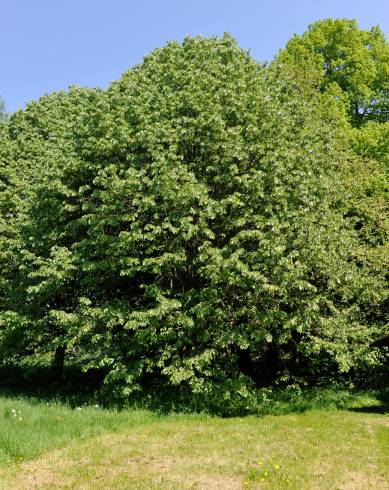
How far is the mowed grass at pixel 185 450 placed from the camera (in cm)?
918

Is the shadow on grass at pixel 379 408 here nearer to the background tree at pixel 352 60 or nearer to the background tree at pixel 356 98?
the background tree at pixel 356 98

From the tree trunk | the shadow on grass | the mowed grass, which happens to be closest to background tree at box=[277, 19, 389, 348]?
the shadow on grass

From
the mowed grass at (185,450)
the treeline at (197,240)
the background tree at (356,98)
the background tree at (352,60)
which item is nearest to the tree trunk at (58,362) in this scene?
the treeline at (197,240)

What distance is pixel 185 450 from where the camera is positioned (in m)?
11.0

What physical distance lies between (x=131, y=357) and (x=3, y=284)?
752 cm

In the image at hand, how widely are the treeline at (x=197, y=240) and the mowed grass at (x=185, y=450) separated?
4.99 ft

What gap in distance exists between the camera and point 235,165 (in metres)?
15.1

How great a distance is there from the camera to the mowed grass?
9180 millimetres

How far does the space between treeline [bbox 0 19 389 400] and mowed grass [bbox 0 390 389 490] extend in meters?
1.52

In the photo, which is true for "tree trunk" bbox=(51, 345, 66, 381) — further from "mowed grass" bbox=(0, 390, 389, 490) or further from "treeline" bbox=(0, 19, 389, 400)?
"mowed grass" bbox=(0, 390, 389, 490)

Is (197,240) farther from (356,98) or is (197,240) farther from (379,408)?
(356,98)

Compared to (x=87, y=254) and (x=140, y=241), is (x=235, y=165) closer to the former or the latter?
(x=140, y=241)

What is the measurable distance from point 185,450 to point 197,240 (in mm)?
7227

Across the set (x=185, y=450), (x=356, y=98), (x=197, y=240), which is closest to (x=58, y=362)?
(x=197, y=240)
